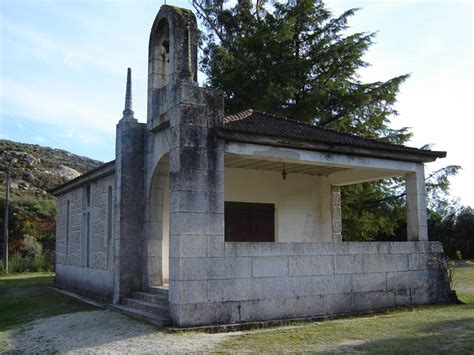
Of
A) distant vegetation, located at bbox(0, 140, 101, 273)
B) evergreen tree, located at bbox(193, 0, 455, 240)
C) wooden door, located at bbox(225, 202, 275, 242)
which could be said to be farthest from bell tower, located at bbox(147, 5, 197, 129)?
distant vegetation, located at bbox(0, 140, 101, 273)

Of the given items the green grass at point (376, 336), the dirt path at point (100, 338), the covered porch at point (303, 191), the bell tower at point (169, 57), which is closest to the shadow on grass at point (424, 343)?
the green grass at point (376, 336)

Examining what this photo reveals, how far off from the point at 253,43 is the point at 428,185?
941 cm

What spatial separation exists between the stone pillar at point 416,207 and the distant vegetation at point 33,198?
61.6ft

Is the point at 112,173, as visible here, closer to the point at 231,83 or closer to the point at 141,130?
the point at 141,130

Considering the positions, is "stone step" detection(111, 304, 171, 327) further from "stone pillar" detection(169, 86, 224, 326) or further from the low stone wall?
the low stone wall

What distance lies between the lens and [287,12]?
934 inches

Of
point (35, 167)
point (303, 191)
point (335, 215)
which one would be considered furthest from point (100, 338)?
point (35, 167)

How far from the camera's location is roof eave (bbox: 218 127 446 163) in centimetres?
985

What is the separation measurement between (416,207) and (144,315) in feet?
22.0

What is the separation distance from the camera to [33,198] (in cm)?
3775

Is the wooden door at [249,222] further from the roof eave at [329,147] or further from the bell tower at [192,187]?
the bell tower at [192,187]

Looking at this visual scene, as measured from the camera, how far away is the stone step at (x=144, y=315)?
356 inches

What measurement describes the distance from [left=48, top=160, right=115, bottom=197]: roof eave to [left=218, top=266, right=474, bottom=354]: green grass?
6071 millimetres

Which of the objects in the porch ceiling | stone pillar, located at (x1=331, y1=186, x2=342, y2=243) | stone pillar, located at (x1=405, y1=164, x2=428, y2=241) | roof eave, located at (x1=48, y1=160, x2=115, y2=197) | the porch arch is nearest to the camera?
the porch arch
